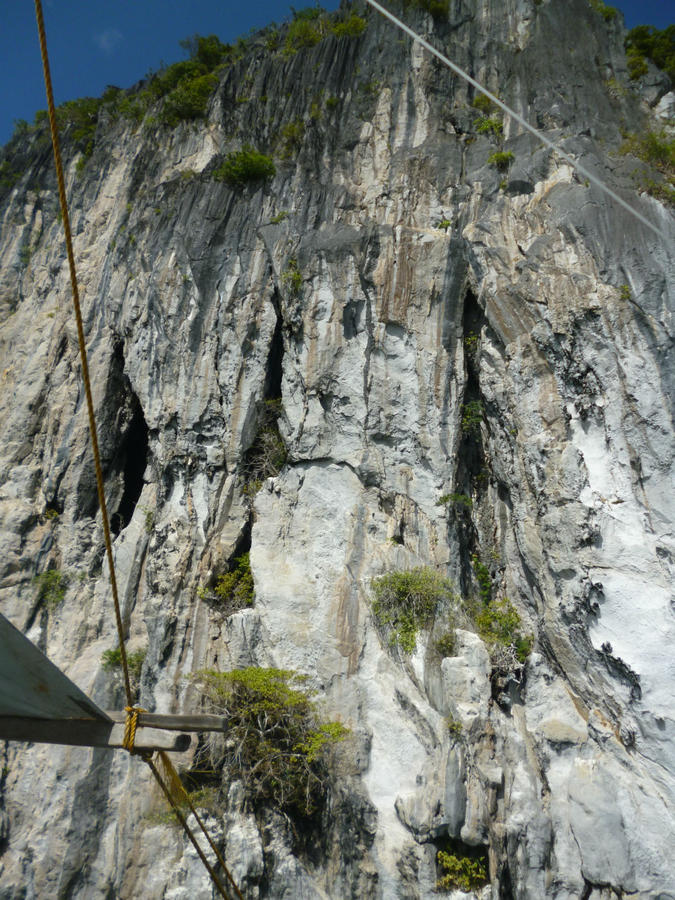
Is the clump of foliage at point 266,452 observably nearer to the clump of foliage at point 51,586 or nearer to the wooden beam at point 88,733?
the clump of foliage at point 51,586

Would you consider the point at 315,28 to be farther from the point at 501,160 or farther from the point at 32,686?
the point at 32,686

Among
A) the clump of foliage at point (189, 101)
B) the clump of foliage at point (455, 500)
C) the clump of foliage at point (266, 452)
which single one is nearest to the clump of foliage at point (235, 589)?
the clump of foliage at point (266, 452)

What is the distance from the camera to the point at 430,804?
8766 mm

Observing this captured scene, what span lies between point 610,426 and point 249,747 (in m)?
8.05

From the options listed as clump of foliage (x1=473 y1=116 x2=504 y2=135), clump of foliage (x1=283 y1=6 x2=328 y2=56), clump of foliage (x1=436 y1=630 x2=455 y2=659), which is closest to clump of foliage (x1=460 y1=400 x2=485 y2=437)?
clump of foliage (x1=436 y1=630 x2=455 y2=659)

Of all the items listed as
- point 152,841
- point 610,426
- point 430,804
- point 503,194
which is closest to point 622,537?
point 610,426

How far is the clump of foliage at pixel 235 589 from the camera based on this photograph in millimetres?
11945

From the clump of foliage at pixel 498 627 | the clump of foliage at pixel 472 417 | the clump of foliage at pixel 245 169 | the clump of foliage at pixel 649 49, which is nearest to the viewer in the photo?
the clump of foliage at pixel 498 627

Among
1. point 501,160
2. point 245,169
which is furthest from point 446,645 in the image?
point 245,169

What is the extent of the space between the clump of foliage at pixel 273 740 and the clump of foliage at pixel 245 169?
12322mm

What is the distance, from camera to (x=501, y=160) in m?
13.6

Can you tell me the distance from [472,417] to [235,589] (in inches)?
239

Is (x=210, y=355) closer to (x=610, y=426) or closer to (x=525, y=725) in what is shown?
(x=610, y=426)

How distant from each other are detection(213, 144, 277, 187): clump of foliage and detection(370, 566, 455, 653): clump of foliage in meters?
11.1
